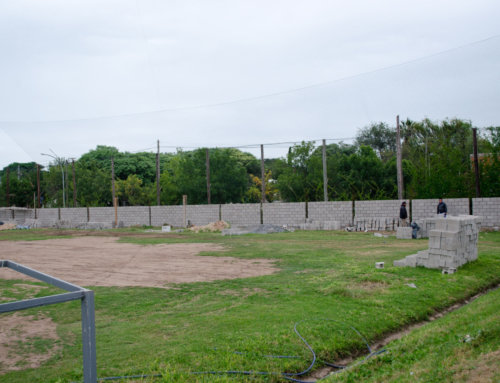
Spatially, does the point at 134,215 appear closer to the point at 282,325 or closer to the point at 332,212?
the point at 332,212

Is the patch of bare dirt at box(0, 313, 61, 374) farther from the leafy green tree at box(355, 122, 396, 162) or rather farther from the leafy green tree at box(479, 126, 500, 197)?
the leafy green tree at box(355, 122, 396, 162)

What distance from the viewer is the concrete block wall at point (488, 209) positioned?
26.0 m

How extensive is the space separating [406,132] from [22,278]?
55.9 m

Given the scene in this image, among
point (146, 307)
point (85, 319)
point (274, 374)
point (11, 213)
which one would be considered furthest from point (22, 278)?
point (11, 213)

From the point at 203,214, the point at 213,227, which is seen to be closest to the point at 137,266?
the point at 213,227

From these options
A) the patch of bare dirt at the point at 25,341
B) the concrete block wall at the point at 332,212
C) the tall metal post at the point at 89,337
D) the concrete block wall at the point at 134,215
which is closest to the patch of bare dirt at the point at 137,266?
the patch of bare dirt at the point at 25,341

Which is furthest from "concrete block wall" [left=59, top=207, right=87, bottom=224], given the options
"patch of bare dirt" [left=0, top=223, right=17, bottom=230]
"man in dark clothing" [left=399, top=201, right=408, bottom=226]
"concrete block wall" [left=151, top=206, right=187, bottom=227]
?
"man in dark clothing" [left=399, top=201, right=408, bottom=226]

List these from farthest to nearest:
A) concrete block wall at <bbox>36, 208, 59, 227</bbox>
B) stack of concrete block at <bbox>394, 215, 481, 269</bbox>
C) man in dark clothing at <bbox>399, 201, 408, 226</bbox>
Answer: concrete block wall at <bbox>36, 208, 59, 227</bbox>
man in dark clothing at <bbox>399, 201, 408, 226</bbox>
stack of concrete block at <bbox>394, 215, 481, 269</bbox>

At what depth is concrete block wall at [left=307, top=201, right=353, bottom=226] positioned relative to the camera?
30.6m

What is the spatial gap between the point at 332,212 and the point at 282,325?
24.3 meters

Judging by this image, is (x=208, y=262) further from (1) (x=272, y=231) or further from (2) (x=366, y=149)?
(2) (x=366, y=149)

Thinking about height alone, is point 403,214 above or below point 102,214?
above

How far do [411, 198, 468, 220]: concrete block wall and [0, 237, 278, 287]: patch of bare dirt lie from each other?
47.2ft

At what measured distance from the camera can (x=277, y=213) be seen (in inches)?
1308
